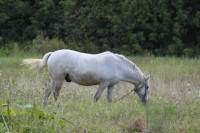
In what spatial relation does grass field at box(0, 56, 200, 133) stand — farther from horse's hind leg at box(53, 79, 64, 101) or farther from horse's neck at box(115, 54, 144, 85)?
horse's neck at box(115, 54, 144, 85)

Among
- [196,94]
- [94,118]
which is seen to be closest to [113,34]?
[196,94]

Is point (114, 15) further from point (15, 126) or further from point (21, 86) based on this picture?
point (15, 126)

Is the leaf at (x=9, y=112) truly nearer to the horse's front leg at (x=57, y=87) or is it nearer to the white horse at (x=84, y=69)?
the white horse at (x=84, y=69)

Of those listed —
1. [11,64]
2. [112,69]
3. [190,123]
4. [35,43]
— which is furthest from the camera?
[35,43]

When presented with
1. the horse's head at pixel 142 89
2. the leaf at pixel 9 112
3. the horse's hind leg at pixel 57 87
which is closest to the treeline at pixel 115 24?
the horse's hind leg at pixel 57 87

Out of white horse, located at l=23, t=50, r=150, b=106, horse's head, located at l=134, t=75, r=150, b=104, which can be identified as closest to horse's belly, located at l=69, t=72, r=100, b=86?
white horse, located at l=23, t=50, r=150, b=106

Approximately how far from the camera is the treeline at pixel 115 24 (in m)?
17.7

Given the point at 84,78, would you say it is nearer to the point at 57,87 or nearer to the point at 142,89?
the point at 57,87

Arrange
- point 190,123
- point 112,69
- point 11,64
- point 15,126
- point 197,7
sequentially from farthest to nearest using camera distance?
point 197,7, point 11,64, point 112,69, point 190,123, point 15,126

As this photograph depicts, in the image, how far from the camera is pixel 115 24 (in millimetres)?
19375

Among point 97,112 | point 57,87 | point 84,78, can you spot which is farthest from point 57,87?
point 97,112

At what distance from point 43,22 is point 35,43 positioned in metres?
5.92

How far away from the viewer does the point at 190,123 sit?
496 cm

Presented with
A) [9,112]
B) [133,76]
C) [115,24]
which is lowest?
[115,24]
